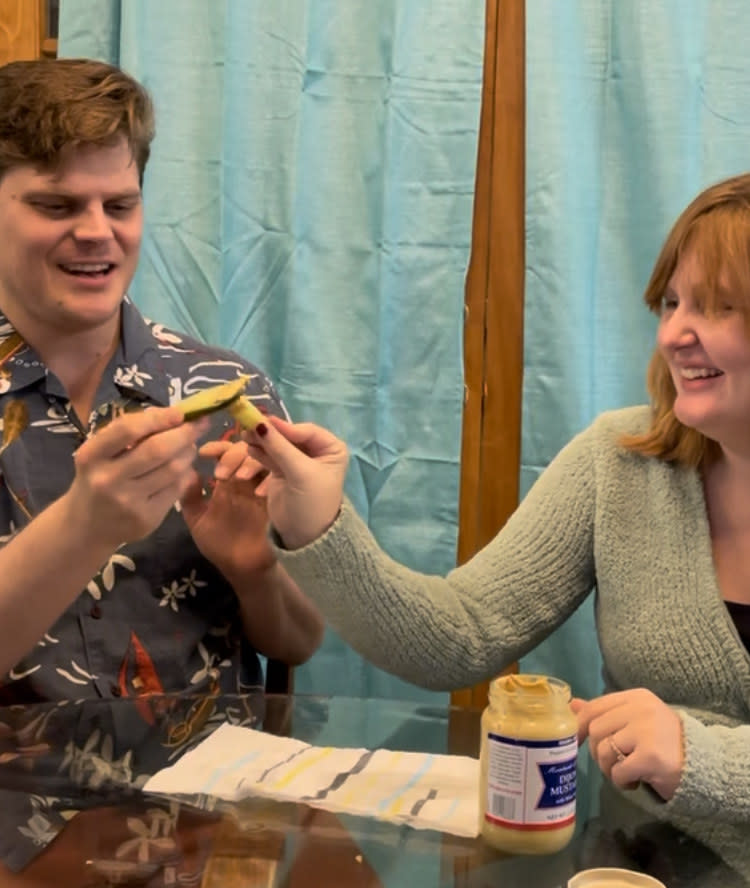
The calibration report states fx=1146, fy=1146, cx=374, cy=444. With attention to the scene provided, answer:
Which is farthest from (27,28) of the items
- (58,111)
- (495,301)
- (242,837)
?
(242,837)

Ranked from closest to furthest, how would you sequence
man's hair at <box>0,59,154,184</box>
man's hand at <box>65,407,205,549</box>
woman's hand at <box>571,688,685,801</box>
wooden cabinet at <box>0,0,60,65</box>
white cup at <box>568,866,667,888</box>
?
white cup at <box>568,866,667,888</box> → woman's hand at <box>571,688,685,801</box> → man's hand at <box>65,407,205,549</box> → man's hair at <box>0,59,154,184</box> → wooden cabinet at <box>0,0,60,65</box>

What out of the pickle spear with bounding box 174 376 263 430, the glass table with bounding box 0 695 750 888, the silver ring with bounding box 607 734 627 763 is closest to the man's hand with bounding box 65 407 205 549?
the pickle spear with bounding box 174 376 263 430

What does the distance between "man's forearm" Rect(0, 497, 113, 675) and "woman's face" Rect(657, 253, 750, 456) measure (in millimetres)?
693

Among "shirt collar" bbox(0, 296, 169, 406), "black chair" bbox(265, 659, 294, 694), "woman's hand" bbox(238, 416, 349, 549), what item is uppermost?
"shirt collar" bbox(0, 296, 169, 406)

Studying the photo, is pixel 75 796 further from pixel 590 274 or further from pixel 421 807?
pixel 590 274

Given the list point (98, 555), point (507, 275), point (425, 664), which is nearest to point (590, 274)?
point (507, 275)

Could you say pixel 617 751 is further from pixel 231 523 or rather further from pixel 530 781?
pixel 231 523

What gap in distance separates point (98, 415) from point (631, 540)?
700 mm

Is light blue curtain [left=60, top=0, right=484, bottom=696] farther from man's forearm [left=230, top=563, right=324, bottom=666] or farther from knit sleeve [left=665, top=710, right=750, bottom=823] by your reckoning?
knit sleeve [left=665, top=710, right=750, bottom=823]

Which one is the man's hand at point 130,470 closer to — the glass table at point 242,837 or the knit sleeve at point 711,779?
the glass table at point 242,837

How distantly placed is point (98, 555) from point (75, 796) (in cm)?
26

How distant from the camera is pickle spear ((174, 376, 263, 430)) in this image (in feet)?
4.02

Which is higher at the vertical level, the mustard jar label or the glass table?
the mustard jar label

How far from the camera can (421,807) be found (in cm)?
113
